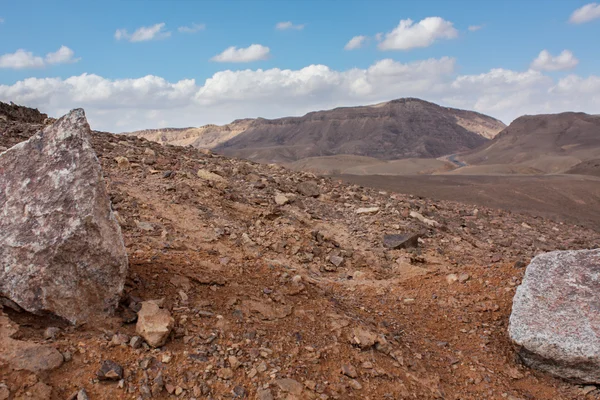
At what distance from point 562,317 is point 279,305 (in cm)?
243

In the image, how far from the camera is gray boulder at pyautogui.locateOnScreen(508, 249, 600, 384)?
147 inches

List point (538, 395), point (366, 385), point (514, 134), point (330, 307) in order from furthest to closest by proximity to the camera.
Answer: point (514, 134) < point (330, 307) < point (538, 395) < point (366, 385)

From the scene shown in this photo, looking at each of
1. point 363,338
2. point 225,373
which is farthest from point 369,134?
point 225,373

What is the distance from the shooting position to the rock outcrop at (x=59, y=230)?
301 centimetres

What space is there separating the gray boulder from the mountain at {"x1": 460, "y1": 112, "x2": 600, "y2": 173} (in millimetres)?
65002

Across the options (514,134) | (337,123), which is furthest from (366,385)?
(337,123)

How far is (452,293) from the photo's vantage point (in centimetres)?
520

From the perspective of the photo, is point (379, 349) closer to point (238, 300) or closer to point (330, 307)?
point (330, 307)

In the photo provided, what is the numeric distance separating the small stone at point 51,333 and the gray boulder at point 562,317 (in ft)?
11.9

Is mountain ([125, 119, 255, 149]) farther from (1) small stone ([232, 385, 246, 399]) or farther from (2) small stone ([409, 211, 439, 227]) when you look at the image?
(1) small stone ([232, 385, 246, 399])

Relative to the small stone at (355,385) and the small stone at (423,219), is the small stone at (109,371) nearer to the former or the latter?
the small stone at (355,385)

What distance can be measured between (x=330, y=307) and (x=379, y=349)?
0.69m

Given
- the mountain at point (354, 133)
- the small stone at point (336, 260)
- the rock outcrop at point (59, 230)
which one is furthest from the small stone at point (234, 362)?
the mountain at point (354, 133)

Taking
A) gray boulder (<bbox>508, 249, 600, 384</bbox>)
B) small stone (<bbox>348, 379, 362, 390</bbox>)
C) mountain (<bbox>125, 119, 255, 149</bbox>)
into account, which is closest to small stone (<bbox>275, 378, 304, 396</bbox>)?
small stone (<bbox>348, 379, 362, 390</bbox>)
